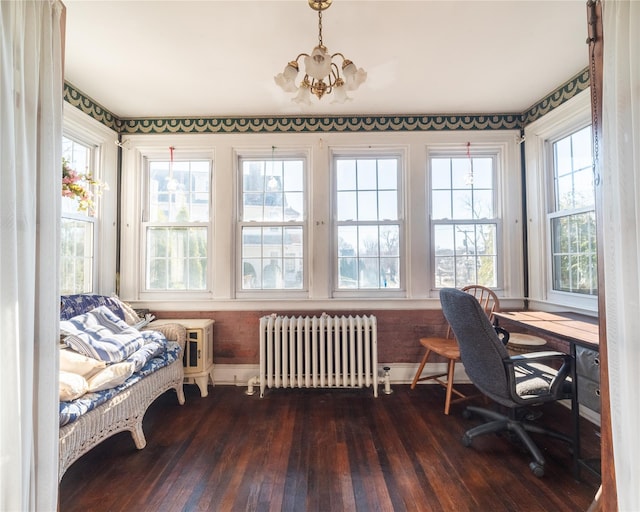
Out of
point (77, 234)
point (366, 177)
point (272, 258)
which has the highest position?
point (366, 177)

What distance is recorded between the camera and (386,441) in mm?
1985

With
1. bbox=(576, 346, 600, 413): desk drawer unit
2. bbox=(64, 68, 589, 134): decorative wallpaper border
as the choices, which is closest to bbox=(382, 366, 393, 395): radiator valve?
bbox=(576, 346, 600, 413): desk drawer unit

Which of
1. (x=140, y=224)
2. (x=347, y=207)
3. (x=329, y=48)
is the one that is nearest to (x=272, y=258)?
(x=347, y=207)

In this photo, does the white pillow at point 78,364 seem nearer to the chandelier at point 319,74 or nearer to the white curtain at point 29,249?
the white curtain at point 29,249

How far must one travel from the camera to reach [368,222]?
301cm

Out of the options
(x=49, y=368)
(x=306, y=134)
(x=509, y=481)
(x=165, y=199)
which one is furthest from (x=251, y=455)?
(x=306, y=134)

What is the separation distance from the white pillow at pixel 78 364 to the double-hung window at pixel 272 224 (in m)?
1.40

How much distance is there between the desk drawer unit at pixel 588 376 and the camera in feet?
4.97

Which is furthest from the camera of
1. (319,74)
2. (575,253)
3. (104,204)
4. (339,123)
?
(339,123)

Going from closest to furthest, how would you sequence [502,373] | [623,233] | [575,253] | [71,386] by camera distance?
[623,233], [71,386], [502,373], [575,253]

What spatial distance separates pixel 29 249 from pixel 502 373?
2235 mm

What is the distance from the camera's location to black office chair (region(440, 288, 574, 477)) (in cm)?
167

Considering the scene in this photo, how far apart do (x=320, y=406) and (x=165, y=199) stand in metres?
2.55

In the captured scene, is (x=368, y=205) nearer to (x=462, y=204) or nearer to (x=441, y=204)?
(x=441, y=204)
